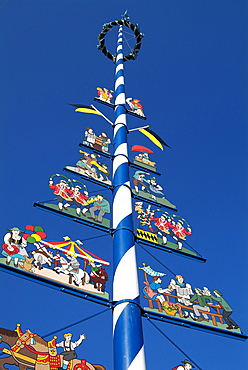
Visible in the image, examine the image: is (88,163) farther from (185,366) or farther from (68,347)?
(185,366)

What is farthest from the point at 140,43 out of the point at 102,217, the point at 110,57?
the point at 102,217

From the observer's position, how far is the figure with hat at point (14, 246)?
316 cm

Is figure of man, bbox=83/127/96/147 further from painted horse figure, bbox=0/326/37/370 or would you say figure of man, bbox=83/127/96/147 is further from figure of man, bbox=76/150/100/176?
painted horse figure, bbox=0/326/37/370

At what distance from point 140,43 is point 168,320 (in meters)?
7.00

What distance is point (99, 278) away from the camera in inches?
134

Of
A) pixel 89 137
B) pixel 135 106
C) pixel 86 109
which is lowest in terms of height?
pixel 89 137

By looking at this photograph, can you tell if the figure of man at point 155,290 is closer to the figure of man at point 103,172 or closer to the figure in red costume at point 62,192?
the figure in red costume at point 62,192

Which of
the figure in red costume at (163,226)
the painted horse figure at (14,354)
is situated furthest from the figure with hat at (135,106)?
the painted horse figure at (14,354)

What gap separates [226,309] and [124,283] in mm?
1194

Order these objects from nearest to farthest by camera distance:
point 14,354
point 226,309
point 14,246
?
1. point 14,354
2. point 14,246
3. point 226,309

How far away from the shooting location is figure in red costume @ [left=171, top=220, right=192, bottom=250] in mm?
4512

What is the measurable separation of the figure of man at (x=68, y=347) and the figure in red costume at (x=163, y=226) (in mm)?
1492

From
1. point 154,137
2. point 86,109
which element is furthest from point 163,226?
point 86,109

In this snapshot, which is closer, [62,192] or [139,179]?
[62,192]
